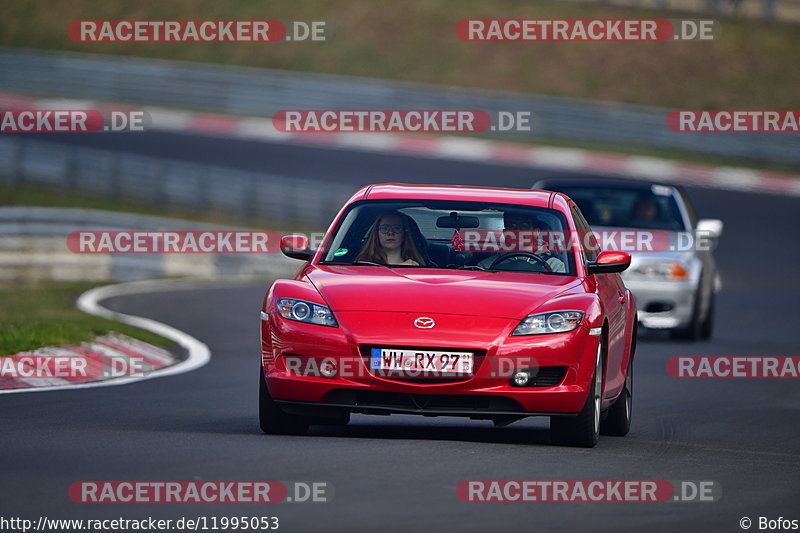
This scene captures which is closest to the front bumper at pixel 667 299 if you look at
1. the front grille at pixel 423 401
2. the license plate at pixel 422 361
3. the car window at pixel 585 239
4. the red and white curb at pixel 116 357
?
the red and white curb at pixel 116 357

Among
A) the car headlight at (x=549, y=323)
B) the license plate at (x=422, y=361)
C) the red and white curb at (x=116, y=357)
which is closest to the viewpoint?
the license plate at (x=422, y=361)

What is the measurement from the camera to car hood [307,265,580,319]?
9250 mm

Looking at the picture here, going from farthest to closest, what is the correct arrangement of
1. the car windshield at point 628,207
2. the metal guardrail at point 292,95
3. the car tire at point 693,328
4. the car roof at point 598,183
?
the metal guardrail at point 292,95
the car tire at point 693,328
the car windshield at point 628,207
the car roof at point 598,183

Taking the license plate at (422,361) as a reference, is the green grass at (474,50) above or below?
above

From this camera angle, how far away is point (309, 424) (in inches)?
386

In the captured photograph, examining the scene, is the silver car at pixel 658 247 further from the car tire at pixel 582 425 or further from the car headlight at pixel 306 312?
the car headlight at pixel 306 312

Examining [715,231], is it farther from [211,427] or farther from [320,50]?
[320,50]

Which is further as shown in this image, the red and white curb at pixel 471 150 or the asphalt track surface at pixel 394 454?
the red and white curb at pixel 471 150

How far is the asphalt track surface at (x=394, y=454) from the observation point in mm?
6992

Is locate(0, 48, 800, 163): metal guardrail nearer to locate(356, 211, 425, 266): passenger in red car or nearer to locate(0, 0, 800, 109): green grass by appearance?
locate(0, 0, 800, 109): green grass

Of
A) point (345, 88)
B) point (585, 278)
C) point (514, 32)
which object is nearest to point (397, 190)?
point (585, 278)

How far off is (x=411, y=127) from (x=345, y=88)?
1.89 m

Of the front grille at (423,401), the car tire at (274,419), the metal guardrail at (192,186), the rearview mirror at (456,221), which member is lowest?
the car tire at (274,419)

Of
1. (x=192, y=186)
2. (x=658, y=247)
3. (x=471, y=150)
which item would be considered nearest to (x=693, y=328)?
(x=658, y=247)
